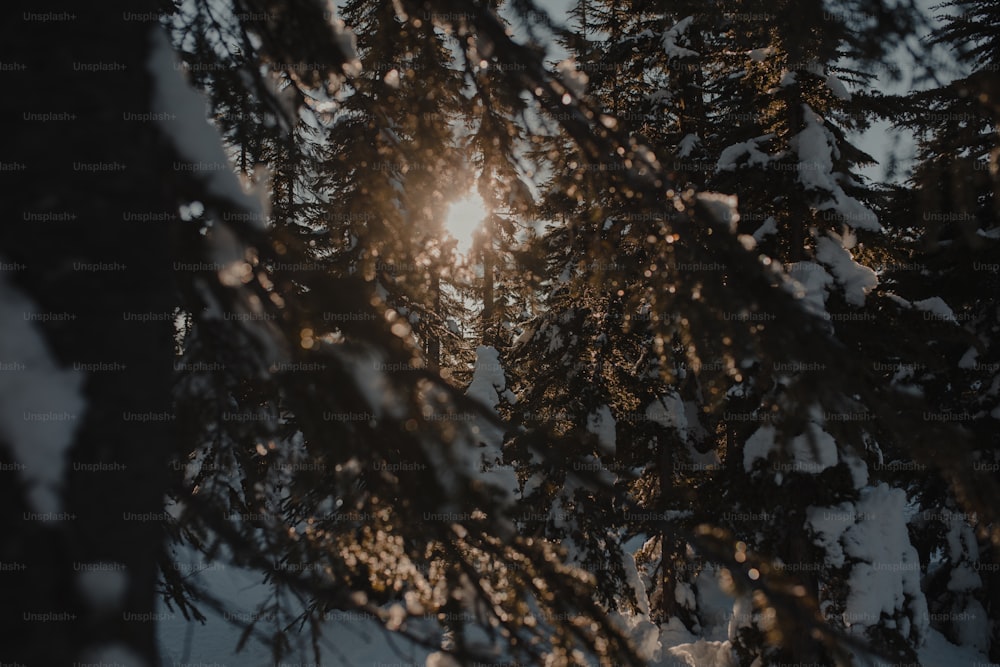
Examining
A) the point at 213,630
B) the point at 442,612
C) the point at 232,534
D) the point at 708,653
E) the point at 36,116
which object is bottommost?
the point at 708,653

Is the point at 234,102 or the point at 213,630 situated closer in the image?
the point at 234,102

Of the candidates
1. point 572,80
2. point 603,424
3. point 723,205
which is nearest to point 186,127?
point 572,80

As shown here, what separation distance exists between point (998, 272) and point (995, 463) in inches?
154

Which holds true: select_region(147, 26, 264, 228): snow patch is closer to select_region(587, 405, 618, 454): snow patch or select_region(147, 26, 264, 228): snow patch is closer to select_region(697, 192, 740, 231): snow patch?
select_region(697, 192, 740, 231): snow patch

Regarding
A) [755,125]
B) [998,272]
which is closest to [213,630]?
[755,125]

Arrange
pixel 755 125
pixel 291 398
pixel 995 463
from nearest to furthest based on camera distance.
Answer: pixel 291 398 → pixel 755 125 → pixel 995 463

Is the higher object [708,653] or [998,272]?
[998,272]

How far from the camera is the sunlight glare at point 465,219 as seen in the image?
13.7 feet

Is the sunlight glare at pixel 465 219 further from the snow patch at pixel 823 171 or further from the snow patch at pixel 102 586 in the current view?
the snow patch at pixel 823 171

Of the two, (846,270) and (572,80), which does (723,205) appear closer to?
(572,80)

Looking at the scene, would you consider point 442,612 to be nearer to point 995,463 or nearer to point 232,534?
point 232,534

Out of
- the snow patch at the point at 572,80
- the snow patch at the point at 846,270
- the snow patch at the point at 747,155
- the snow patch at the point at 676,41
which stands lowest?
the snow patch at the point at 572,80

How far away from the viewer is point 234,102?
3.50 meters

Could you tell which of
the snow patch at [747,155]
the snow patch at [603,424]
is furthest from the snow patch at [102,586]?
the snow patch at [603,424]
